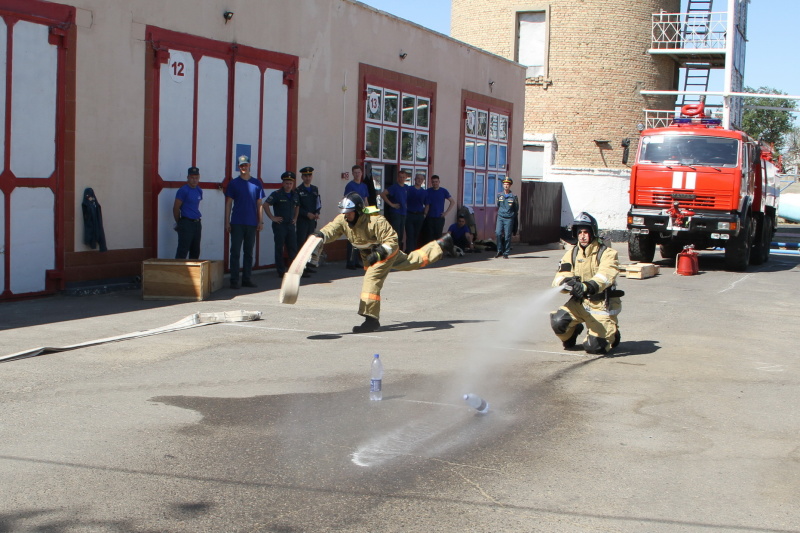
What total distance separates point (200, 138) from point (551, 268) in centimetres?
825

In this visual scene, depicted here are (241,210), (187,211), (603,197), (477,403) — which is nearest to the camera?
(477,403)

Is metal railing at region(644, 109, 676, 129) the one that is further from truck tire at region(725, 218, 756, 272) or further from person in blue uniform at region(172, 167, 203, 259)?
person in blue uniform at region(172, 167, 203, 259)

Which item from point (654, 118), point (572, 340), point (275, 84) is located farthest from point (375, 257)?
point (654, 118)

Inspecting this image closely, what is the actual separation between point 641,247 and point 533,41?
62.2 feet

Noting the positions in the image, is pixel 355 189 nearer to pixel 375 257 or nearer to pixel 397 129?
pixel 397 129

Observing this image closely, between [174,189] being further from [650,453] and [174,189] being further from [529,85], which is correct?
[529,85]

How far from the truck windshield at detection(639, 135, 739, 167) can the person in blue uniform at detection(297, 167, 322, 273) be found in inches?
296

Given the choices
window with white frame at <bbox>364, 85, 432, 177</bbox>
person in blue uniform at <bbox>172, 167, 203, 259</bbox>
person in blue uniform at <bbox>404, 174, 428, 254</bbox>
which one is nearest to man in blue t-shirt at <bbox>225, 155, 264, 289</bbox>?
person in blue uniform at <bbox>172, 167, 203, 259</bbox>

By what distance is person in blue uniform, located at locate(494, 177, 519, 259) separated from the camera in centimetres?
2147

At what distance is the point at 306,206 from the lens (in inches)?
659

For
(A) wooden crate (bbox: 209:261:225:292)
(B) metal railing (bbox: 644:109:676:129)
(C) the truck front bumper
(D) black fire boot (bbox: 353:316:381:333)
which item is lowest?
(D) black fire boot (bbox: 353:316:381:333)

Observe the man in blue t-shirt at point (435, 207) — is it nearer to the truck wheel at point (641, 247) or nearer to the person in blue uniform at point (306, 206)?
the truck wheel at point (641, 247)

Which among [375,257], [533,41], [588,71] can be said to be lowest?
[375,257]

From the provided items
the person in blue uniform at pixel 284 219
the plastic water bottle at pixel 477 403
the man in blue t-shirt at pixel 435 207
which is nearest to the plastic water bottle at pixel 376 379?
the plastic water bottle at pixel 477 403
